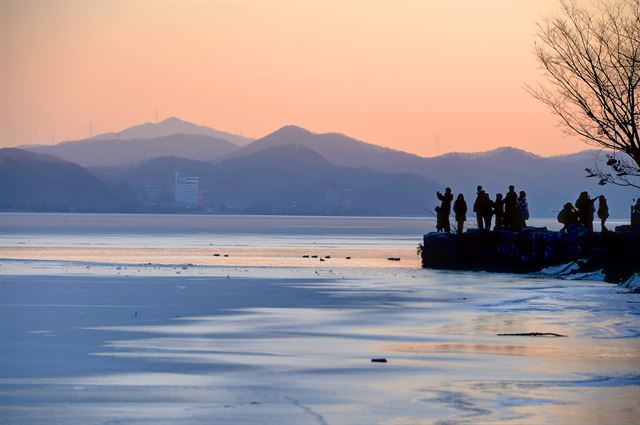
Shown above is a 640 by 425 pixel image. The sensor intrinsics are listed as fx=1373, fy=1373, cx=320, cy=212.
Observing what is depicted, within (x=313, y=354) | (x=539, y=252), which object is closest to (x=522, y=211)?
(x=539, y=252)

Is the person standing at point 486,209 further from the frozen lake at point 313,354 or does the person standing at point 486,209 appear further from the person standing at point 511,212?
the frozen lake at point 313,354

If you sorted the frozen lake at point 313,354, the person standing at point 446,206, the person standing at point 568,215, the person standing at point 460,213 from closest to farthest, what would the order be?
1. the frozen lake at point 313,354
2. the person standing at point 460,213
3. the person standing at point 446,206
4. the person standing at point 568,215

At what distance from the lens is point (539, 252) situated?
47.5 meters

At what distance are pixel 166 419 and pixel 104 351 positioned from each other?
604 centimetres

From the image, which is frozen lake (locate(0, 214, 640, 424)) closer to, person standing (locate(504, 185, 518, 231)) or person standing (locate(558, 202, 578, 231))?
person standing (locate(504, 185, 518, 231))

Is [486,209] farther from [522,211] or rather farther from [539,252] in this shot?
[539,252]

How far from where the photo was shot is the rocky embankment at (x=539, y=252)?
43.2 metres

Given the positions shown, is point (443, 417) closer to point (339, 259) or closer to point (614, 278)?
point (614, 278)

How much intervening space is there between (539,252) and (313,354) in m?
30.3

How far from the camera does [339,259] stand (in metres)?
60.5

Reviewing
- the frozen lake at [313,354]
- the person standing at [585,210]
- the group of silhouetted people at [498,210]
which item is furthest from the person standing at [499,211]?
the frozen lake at [313,354]

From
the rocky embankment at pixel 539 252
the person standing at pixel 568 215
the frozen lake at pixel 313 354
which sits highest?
the person standing at pixel 568 215

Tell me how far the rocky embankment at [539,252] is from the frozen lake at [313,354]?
7523 mm

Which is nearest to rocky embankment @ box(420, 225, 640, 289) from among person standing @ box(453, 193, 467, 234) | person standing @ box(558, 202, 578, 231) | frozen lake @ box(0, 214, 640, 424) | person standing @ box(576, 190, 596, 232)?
person standing @ box(453, 193, 467, 234)
